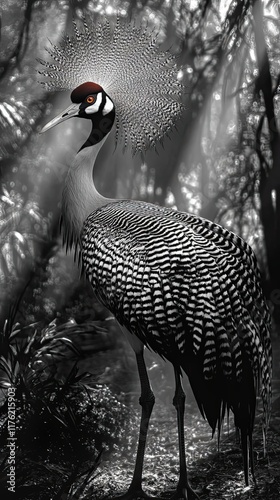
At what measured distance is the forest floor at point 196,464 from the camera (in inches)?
103

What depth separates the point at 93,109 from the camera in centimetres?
310

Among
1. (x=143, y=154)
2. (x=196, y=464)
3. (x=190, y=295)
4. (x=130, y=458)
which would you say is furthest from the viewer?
(x=143, y=154)

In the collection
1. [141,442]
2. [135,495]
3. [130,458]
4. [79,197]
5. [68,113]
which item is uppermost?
[68,113]

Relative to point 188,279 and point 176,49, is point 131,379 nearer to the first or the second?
point 188,279

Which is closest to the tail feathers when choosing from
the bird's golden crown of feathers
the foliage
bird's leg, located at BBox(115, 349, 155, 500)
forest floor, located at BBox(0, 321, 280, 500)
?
forest floor, located at BBox(0, 321, 280, 500)

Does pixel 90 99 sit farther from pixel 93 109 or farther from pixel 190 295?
pixel 190 295

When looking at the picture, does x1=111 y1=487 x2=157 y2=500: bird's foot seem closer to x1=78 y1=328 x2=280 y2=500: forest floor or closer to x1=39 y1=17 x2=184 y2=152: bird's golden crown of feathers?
x1=78 y1=328 x2=280 y2=500: forest floor

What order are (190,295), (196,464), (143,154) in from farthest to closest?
(143,154) < (196,464) < (190,295)

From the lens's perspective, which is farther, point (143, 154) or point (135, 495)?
point (143, 154)

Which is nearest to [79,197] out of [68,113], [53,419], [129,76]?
[68,113]

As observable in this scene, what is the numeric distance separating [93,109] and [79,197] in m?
0.45

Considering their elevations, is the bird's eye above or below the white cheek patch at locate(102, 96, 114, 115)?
above

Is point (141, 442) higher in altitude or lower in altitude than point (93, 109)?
lower

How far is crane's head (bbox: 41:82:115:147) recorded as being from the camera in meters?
3.09
